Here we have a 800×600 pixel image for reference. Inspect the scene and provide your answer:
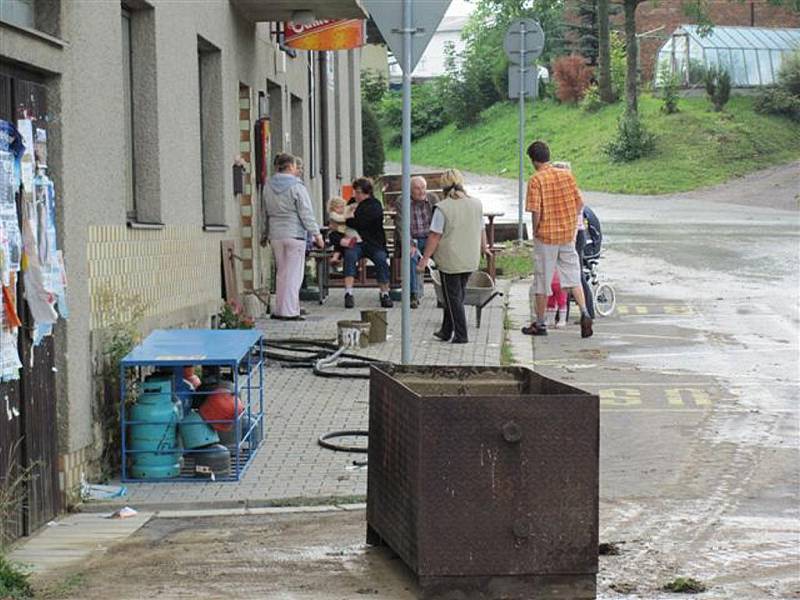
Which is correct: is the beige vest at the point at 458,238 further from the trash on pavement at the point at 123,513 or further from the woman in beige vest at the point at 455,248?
the trash on pavement at the point at 123,513

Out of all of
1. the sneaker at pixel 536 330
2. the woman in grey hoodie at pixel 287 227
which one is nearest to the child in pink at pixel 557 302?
the sneaker at pixel 536 330

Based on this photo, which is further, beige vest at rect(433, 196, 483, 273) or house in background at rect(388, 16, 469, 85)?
house in background at rect(388, 16, 469, 85)

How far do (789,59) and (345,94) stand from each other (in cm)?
2869

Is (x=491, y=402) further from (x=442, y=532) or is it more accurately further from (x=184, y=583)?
(x=184, y=583)

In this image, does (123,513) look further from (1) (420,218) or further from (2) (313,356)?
(1) (420,218)

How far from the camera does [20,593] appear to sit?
6371 millimetres

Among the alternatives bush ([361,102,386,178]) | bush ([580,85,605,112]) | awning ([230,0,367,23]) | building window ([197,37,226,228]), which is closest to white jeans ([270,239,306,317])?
building window ([197,37,226,228])

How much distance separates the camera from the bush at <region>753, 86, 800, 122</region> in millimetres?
52938

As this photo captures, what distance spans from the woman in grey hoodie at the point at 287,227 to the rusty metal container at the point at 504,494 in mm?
10842

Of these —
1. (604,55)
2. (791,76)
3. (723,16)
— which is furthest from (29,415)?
(723,16)

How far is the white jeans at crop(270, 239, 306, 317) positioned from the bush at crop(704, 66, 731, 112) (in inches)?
Result: 1489

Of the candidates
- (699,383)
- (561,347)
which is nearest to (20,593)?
(699,383)

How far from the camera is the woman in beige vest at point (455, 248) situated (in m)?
15.5

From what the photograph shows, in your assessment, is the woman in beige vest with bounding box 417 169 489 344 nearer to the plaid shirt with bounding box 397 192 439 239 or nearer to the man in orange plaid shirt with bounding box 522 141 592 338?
the man in orange plaid shirt with bounding box 522 141 592 338
